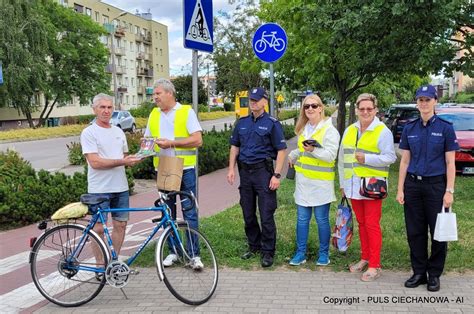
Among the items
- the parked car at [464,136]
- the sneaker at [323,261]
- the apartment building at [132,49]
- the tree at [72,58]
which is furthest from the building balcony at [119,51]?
the sneaker at [323,261]

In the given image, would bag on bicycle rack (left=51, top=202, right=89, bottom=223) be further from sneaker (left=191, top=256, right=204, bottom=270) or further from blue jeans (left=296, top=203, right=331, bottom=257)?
blue jeans (left=296, top=203, right=331, bottom=257)

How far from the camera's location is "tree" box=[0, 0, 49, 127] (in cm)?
3769

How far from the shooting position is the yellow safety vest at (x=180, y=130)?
4.93 m

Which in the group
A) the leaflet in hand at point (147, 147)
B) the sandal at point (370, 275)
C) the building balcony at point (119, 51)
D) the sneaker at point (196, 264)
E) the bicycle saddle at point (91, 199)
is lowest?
the sandal at point (370, 275)

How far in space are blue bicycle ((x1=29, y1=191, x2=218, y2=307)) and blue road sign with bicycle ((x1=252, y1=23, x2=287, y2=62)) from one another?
365 cm

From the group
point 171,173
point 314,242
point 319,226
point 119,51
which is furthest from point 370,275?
point 119,51

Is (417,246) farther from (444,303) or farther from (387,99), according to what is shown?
(387,99)

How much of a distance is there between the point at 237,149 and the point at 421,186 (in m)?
1.99

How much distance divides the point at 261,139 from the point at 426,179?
66.0 inches

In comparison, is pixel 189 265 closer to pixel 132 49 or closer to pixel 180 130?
pixel 180 130

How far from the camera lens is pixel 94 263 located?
4.37 meters

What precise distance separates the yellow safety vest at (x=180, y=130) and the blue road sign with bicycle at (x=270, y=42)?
2801mm

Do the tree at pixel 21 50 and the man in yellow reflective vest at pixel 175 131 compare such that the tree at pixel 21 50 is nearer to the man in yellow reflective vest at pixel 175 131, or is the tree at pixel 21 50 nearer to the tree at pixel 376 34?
the tree at pixel 376 34

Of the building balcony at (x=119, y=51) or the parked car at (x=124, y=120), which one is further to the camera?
the building balcony at (x=119, y=51)
